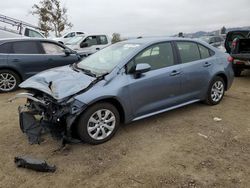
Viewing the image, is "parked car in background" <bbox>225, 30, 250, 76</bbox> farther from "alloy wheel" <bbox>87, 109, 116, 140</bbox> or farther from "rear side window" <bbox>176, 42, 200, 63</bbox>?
"alloy wheel" <bbox>87, 109, 116, 140</bbox>

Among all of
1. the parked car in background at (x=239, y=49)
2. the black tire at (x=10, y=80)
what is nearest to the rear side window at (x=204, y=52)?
the parked car in background at (x=239, y=49)

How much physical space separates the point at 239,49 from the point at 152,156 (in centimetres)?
658

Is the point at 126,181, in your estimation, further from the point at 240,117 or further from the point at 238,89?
the point at 238,89

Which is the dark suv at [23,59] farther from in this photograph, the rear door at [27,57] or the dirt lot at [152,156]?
the dirt lot at [152,156]

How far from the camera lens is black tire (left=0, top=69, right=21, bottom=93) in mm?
7402

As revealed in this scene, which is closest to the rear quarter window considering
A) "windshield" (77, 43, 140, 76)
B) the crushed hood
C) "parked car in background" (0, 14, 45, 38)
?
"windshield" (77, 43, 140, 76)

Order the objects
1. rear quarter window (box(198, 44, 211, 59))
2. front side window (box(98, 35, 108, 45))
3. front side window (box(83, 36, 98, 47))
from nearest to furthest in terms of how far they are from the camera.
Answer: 1. rear quarter window (box(198, 44, 211, 59))
2. front side window (box(83, 36, 98, 47))
3. front side window (box(98, 35, 108, 45))

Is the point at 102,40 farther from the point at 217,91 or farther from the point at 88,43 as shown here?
the point at 217,91

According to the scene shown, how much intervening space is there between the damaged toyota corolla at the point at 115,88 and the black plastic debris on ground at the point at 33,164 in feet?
1.87

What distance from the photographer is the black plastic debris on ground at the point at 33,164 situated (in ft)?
11.2

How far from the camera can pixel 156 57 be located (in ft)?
15.9

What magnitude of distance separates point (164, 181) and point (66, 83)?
2040 millimetres

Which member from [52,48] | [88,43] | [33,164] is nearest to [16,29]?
[88,43]

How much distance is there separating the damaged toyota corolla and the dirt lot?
29 cm
